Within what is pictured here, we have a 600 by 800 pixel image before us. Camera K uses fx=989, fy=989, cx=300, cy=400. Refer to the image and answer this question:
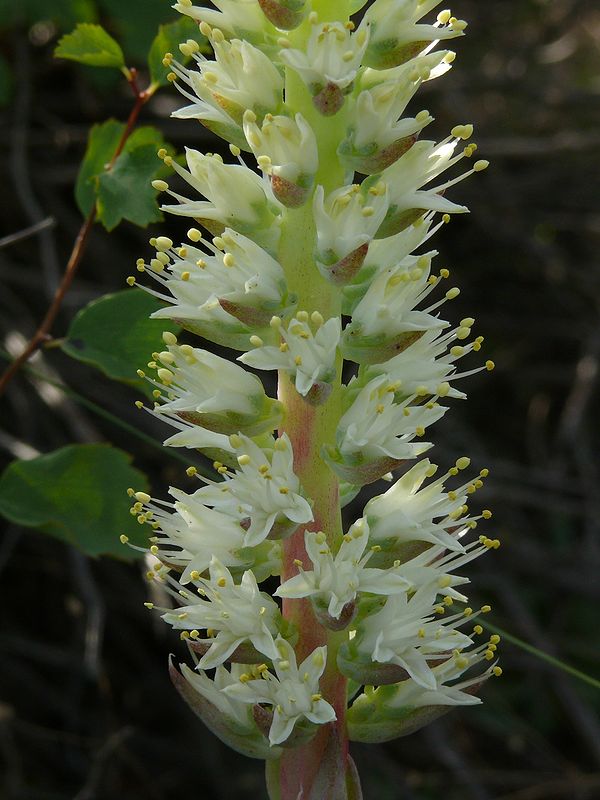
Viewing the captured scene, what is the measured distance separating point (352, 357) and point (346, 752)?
63 centimetres

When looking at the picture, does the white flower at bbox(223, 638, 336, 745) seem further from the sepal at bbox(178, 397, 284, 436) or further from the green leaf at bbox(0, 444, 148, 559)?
the green leaf at bbox(0, 444, 148, 559)

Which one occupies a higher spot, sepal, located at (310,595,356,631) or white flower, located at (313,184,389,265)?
white flower, located at (313,184,389,265)

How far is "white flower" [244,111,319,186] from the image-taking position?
4.82ft

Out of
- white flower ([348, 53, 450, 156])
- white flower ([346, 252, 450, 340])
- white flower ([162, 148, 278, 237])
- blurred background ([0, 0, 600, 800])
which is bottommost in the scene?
blurred background ([0, 0, 600, 800])

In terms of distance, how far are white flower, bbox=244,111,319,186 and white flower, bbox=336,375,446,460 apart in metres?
0.34

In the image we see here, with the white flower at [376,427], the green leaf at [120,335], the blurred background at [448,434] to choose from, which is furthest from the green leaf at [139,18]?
the white flower at [376,427]

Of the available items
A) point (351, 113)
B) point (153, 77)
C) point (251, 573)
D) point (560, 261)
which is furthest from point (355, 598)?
point (560, 261)

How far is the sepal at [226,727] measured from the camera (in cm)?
158

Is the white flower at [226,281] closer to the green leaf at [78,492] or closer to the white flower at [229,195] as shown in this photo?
the white flower at [229,195]

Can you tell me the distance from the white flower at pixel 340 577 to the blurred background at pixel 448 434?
896mm

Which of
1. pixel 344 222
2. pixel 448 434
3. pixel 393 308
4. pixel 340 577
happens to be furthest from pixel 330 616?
pixel 448 434

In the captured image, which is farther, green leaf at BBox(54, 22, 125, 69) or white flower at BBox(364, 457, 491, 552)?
green leaf at BBox(54, 22, 125, 69)

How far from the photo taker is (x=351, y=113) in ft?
5.05

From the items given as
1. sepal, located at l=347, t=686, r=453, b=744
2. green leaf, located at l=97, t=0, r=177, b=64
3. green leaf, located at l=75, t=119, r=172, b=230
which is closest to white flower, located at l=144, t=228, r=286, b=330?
green leaf, located at l=75, t=119, r=172, b=230
